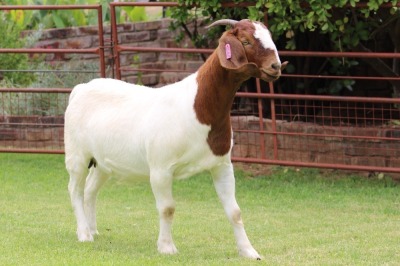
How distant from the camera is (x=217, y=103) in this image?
8695mm

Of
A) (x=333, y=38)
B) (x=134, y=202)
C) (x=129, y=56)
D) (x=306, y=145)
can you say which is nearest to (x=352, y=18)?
(x=333, y=38)

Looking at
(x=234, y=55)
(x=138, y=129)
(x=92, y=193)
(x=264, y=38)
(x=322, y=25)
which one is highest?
(x=264, y=38)

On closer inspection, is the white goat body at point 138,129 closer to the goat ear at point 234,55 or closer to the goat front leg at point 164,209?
the goat front leg at point 164,209

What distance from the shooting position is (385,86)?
14.6m

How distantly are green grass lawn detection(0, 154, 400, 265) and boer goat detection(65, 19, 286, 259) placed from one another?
1.28 ft

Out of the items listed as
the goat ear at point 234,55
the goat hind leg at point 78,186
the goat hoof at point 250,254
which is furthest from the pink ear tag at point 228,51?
the goat hind leg at point 78,186

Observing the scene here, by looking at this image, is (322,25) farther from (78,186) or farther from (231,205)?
(231,205)

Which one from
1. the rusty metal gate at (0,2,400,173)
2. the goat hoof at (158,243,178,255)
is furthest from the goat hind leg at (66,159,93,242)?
the rusty metal gate at (0,2,400,173)

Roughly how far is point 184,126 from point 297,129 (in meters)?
4.58

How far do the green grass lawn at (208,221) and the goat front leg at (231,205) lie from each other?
0.45 ft

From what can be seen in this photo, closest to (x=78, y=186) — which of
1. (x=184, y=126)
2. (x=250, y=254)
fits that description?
(x=184, y=126)

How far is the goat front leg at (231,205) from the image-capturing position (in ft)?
28.8

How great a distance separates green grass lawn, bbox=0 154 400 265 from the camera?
880 cm

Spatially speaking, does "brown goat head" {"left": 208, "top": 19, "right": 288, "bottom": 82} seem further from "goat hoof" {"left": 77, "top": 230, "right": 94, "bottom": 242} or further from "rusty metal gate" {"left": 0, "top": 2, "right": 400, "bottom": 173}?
"rusty metal gate" {"left": 0, "top": 2, "right": 400, "bottom": 173}
